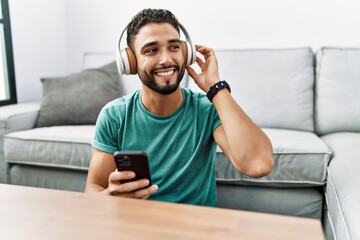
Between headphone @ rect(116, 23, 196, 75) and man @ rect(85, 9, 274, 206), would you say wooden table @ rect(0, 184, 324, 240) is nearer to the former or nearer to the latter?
man @ rect(85, 9, 274, 206)

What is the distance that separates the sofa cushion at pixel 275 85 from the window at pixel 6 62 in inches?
55.8

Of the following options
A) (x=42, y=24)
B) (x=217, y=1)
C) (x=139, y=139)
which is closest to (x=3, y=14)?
(x=42, y=24)

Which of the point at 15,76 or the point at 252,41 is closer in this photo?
the point at 252,41

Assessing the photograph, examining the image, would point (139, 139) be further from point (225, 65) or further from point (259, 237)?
point (225, 65)

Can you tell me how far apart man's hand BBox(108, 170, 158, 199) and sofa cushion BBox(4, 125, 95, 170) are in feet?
3.06

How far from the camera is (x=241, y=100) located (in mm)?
2143

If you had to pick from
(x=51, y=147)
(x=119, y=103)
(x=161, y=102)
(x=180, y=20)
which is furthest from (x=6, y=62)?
(x=161, y=102)

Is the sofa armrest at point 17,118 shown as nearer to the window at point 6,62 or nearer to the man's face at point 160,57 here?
the window at point 6,62

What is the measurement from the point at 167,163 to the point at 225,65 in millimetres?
1162

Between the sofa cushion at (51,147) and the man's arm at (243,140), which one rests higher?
the man's arm at (243,140)

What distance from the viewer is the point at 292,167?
1609 millimetres

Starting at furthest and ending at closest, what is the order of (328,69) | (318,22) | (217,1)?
(217,1), (318,22), (328,69)

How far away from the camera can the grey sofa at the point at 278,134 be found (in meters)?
1.62

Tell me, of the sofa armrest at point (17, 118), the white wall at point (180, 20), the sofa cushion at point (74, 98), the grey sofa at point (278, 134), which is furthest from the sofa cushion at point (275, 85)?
the sofa armrest at point (17, 118)
